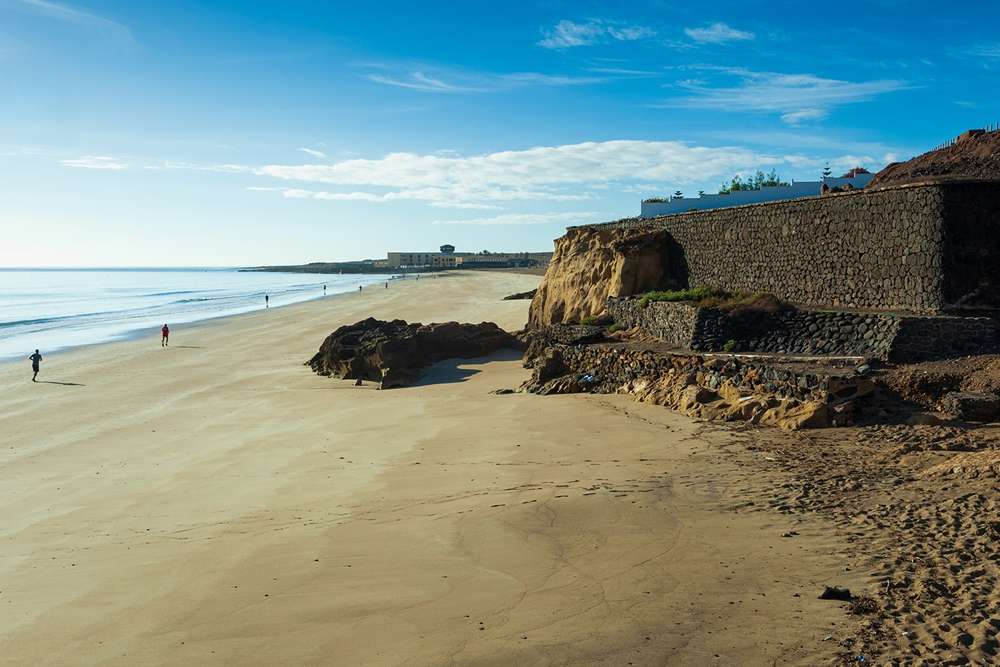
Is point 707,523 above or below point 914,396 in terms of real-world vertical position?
below

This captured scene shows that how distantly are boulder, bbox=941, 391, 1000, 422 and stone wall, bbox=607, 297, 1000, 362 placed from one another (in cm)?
187

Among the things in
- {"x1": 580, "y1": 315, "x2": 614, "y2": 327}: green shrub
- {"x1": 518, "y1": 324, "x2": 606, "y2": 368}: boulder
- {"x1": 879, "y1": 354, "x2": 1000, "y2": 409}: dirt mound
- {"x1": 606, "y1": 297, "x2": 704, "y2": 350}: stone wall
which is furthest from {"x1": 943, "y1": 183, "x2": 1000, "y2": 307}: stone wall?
{"x1": 580, "y1": 315, "x2": 614, "y2": 327}: green shrub

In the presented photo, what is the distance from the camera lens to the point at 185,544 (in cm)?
930

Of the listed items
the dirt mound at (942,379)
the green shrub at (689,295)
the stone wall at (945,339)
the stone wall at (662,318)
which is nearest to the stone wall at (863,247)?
the green shrub at (689,295)

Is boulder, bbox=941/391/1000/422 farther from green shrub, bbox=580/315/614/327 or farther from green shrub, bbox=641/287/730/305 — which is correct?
green shrub, bbox=580/315/614/327

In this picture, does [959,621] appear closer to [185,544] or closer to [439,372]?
[185,544]

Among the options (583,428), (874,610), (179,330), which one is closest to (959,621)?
(874,610)

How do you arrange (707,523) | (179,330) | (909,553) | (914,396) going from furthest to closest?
1. (179,330)
2. (914,396)
3. (707,523)
4. (909,553)

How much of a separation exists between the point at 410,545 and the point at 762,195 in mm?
25775

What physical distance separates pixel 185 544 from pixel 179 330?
38807mm

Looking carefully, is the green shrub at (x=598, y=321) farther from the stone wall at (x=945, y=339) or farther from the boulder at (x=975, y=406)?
the boulder at (x=975, y=406)

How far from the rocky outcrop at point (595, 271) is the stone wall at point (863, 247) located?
199cm

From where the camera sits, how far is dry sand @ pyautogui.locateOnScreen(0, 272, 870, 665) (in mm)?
6523

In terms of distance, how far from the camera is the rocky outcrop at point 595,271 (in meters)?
25.8
